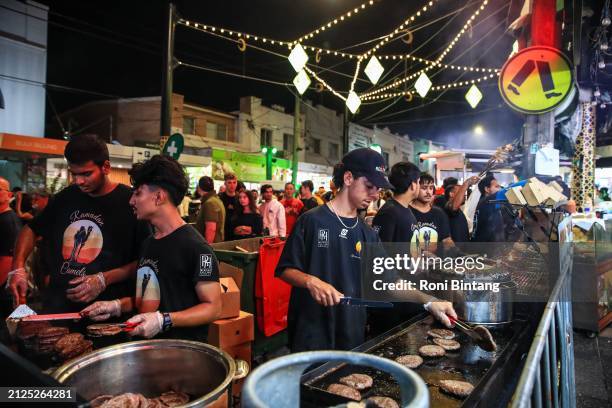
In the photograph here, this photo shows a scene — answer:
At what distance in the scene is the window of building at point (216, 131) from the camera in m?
27.4

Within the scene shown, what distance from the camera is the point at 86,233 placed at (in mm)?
2918

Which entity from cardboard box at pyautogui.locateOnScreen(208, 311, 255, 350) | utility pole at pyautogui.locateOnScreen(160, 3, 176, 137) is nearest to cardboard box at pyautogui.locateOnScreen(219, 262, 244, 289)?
cardboard box at pyautogui.locateOnScreen(208, 311, 255, 350)

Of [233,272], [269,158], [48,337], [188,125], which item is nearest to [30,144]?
[188,125]

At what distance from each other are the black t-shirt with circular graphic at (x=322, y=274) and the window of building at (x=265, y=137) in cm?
2794

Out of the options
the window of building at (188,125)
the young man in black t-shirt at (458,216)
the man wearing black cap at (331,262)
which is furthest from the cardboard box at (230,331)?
the window of building at (188,125)

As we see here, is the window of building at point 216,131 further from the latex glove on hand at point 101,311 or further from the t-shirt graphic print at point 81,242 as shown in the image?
the latex glove on hand at point 101,311

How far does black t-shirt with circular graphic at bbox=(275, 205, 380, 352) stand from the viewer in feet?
9.17

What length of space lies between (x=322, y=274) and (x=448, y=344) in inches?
41.5

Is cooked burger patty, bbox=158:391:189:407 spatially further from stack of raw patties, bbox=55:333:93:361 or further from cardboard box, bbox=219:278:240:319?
cardboard box, bbox=219:278:240:319

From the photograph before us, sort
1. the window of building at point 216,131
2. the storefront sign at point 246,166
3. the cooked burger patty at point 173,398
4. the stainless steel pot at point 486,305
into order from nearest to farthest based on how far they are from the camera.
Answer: the cooked burger patty at point 173,398 < the stainless steel pot at point 486,305 < the storefront sign at point 246,166 < the window of building at point 216,131

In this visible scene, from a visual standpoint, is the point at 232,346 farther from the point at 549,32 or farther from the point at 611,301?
the point at 549,32

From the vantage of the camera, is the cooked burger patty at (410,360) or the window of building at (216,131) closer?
the cooked burger patty at (410,360)

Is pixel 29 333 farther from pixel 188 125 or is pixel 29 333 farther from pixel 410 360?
pixel 188 125

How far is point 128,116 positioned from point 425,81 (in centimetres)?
2385
